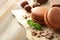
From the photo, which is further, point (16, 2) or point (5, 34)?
point (16, 2)

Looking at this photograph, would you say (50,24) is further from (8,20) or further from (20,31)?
(8,20)

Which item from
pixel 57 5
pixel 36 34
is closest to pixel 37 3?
pixel 57 5

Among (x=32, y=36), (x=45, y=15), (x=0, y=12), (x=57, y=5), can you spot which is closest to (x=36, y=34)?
(x=32, y=36)

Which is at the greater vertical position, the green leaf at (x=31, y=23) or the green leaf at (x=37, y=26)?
the green leaf at (x=31, y=23)

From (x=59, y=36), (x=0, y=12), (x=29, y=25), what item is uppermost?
(x=0, y=12)

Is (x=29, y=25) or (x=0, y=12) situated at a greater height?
(x=0, y=12)

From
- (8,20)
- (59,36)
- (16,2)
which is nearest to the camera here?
(59,36)

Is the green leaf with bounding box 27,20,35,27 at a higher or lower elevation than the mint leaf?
higher

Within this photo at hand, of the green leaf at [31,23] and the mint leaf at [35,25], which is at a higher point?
the green leaf at [31,23]

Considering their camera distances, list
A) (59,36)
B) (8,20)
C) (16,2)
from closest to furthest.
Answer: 1. (59,36)
2. (8,20)
3. (16,2)

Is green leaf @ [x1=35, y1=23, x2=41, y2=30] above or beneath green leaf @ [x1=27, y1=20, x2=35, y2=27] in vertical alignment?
beneath
